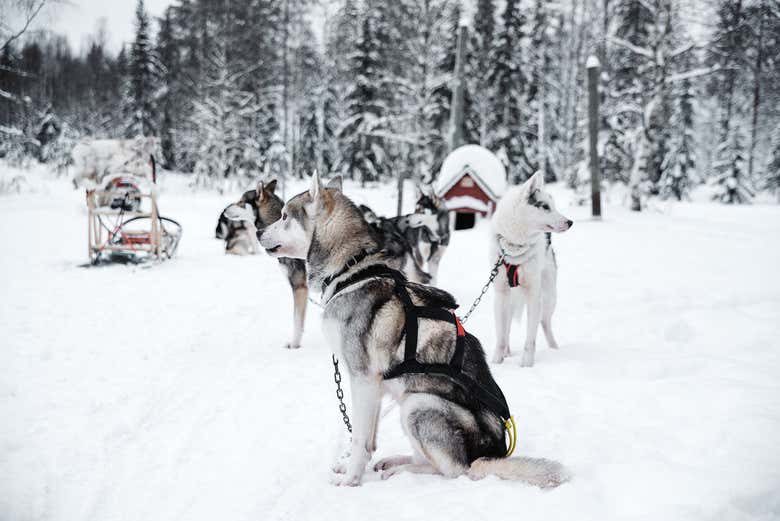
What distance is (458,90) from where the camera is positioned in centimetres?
1521

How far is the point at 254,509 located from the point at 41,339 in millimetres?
4051

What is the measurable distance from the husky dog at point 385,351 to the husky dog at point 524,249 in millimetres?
1916

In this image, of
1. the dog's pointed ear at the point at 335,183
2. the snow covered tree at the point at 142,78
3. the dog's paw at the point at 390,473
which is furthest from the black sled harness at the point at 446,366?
the snow covered tree at the point at 142,78

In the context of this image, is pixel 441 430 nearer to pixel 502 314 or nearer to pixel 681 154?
pixel 502 314

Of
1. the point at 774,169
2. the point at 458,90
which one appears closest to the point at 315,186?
the point at 458,90

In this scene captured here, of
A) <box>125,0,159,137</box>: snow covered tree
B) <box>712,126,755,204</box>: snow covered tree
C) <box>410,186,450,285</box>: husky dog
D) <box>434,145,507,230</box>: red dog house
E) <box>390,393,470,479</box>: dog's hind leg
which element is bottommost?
<box>390,393,470,479</box>: dog's hind leg

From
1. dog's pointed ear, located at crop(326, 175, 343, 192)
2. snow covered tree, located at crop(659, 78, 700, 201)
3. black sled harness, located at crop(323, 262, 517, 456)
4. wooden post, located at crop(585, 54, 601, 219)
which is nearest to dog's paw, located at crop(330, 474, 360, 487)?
black sled harness, located at crop(323, 262, 517, 456)

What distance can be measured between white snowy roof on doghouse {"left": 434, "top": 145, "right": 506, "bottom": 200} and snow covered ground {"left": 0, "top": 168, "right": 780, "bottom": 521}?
5.95 metres

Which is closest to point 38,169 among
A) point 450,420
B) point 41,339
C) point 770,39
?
point 41,339

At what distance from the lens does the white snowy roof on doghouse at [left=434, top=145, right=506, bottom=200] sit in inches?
531

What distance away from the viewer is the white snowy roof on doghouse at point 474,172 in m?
13.5

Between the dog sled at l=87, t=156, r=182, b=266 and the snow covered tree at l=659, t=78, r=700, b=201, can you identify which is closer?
the dog sled at l=87, t=156, r=182, b=266

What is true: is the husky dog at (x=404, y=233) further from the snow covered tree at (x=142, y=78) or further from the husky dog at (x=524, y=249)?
the snow covered tree at (x=142, y=78)

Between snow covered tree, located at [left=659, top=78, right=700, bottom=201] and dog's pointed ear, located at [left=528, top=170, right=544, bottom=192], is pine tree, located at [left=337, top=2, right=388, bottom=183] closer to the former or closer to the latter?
snow covered tree, located at [left=659, top=78, right=700, bottom=201]
